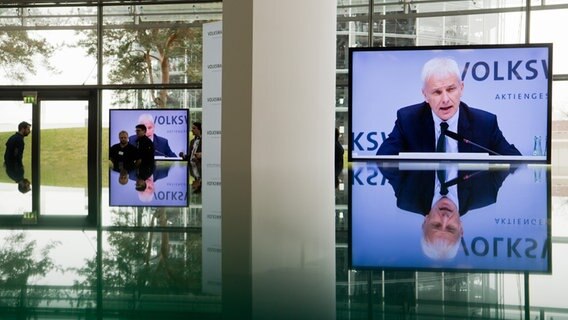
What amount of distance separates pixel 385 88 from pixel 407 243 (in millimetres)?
10510

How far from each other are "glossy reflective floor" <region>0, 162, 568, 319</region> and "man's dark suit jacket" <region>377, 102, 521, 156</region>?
8.26 m

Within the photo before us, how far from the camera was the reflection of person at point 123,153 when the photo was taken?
1939 centimetres

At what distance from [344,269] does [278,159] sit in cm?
561

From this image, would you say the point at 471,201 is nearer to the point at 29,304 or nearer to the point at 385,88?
the point at 29,304

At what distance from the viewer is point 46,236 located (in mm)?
3855

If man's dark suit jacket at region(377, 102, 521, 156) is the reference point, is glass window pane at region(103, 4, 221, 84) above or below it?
above

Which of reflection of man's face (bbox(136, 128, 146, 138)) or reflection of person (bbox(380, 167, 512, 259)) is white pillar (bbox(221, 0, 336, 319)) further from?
reflection of man's face (bbox(136, 128, 146, 138))

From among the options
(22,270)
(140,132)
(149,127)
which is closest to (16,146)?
(140,132)

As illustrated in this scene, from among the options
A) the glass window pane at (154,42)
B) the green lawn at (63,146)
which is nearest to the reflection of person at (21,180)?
the green lawn at (63,146)

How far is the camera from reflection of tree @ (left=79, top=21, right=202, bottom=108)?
2072cm

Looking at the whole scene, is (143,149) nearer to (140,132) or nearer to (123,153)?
(140,132)

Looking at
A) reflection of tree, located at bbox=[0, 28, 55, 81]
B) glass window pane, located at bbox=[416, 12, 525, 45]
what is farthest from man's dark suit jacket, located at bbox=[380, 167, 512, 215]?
reflection of tree, located at bbox=[0, 28, 55, 81]

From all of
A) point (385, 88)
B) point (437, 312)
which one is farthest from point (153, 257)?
point (385, 88)

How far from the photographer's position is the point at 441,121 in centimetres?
1328
